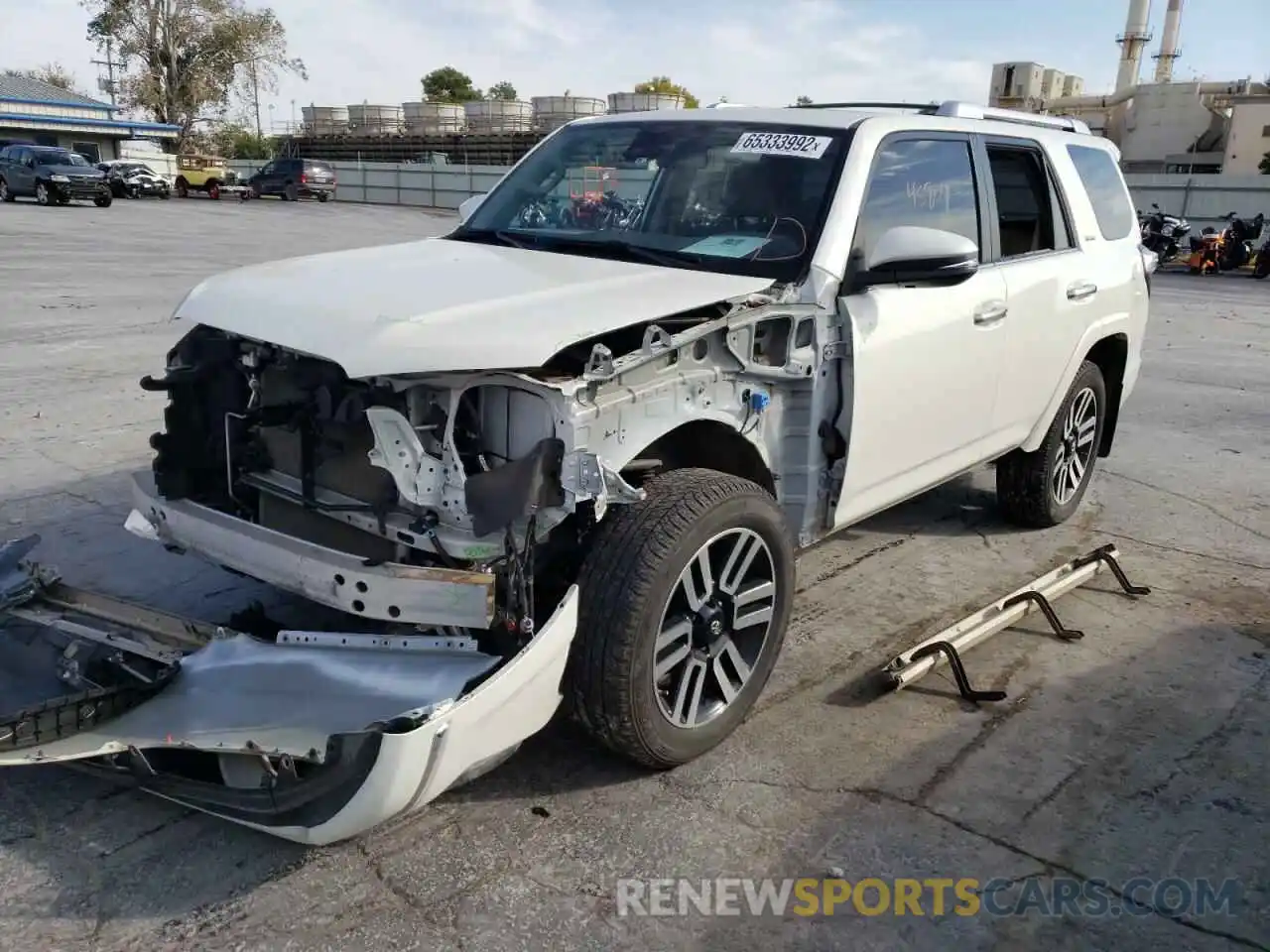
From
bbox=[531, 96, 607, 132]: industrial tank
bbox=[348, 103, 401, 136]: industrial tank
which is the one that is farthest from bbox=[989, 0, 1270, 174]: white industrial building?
bbox=[348, 103, 401, 136]: industrial tank

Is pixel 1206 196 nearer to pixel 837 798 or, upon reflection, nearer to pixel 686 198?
pixel 686 198

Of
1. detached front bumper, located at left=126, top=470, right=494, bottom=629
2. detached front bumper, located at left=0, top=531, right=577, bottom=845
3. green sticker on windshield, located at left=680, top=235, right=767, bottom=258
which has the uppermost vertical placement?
green sticker on windshield, located at left=680, top=235, right=767, bottom=258

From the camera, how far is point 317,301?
119 inches

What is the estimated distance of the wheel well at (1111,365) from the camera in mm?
5621

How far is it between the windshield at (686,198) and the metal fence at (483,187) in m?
0.14

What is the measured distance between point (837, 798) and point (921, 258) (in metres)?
1.77

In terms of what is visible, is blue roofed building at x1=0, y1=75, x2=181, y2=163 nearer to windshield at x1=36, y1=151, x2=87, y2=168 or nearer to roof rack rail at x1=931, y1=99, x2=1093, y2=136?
windshield at x1=36, y1=151, x2=87, y2=168

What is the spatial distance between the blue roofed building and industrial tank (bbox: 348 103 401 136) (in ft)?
33.6

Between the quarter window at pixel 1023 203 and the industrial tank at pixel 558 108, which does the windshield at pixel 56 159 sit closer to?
the industrial tank at pixel 558 108

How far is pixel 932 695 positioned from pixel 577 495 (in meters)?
1.76

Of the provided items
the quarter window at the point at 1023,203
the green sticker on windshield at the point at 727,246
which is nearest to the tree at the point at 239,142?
the quarter window at the point at 1023,203

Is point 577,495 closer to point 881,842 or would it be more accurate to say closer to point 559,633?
point 559,633

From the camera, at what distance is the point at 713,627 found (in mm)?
3137

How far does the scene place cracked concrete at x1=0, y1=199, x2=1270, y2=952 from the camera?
2.53 m
